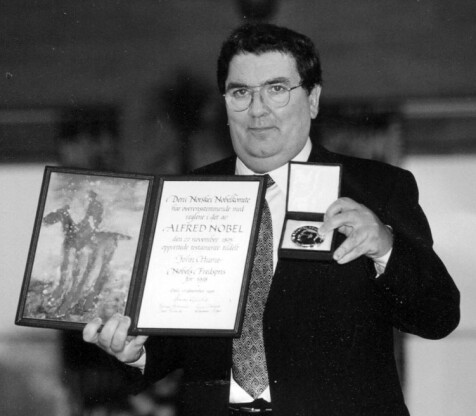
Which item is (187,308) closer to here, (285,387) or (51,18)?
(285,387)

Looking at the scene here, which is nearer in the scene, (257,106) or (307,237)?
(307,237)

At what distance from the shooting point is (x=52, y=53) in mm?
2781

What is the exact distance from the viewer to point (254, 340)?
1.89 meters

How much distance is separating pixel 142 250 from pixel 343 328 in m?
0.50

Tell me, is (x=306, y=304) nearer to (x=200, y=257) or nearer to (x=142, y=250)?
(x=200, y=257)

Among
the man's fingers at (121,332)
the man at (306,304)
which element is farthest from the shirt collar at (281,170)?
the man's fingers at (121,332)

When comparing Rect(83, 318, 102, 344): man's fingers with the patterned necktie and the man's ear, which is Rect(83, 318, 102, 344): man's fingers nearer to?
the patterned necktie

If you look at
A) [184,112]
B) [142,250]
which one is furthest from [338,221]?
[184,112]

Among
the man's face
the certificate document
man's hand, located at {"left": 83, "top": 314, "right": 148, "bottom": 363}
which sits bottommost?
man's hand, located at {"left": 83, "top": 314, "right": 148, "bottom": 363}

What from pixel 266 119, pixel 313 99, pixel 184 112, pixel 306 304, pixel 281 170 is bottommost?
pixel 306 304

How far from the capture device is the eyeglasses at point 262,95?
200 centimetres

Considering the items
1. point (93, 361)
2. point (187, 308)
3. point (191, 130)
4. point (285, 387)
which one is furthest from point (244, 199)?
point (93, 361)

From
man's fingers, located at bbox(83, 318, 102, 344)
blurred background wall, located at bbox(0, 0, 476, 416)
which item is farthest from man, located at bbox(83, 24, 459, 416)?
blurred background wall, located at bbox(0, 0, 476, 416)

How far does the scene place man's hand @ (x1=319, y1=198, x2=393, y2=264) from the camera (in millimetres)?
1612
